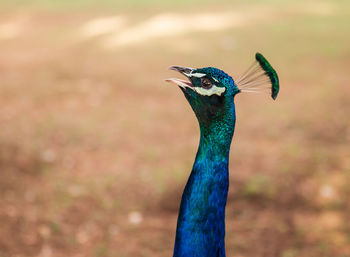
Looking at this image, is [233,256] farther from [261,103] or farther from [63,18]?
[63,18]

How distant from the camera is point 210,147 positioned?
1.43 metres

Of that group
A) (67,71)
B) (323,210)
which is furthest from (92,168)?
(67,71)

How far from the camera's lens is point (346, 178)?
344 centimetres

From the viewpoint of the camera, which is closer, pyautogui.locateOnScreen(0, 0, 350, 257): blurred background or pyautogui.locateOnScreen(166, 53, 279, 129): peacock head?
pyautogui.locateOnScreen(166, 53, 279, 129): peacock head

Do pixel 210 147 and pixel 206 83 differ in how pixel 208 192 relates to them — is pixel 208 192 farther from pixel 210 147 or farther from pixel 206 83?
pixel 206 83

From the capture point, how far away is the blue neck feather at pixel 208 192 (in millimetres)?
1420

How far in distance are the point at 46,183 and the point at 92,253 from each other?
33.9 inches

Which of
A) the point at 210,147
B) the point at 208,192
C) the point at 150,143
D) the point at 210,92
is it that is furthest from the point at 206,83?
the point at 150,143

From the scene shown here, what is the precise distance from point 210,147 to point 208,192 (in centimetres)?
14

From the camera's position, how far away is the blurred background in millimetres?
2945

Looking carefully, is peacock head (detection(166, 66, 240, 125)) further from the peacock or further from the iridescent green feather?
the iridescent green feather

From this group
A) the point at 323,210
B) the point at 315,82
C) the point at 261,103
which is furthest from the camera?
the point at 315,82

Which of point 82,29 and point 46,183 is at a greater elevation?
point 82,29

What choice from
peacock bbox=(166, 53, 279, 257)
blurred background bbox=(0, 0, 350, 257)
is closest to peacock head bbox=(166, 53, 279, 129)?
peacock bbox=(166, 53, 279, 257)
